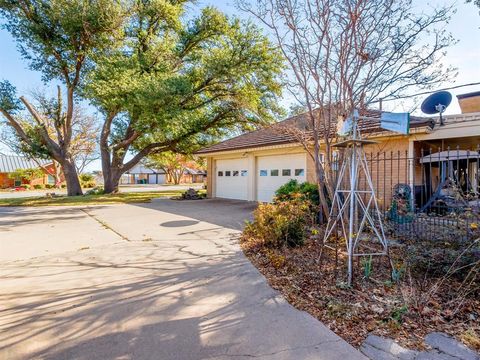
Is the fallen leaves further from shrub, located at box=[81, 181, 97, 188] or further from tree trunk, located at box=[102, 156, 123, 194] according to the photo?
shrub, located at box=[81, 181, 97, 188]

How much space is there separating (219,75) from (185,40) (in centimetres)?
439

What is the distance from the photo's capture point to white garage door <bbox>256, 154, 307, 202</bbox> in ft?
40.6

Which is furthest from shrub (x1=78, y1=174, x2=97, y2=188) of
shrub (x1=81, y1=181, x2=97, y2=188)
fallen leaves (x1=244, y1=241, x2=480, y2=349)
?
fallen leaves (x1=244, y1=241, x2=480, y2=349)

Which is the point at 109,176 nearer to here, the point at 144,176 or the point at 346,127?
the point at 346,127

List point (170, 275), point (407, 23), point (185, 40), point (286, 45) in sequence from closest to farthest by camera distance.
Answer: point (170, 275)
point (407, 23)
point (286, 45)
point (185, 40)

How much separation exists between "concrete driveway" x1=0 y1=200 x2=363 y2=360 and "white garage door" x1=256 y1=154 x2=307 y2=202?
22.3 ft

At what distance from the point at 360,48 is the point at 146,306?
544 cm

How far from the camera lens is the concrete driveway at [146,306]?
2.56m

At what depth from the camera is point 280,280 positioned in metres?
4.15

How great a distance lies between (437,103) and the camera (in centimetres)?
854

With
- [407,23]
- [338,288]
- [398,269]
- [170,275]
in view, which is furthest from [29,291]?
[407,23]

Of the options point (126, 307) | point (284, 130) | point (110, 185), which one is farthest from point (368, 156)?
point (110, 185)

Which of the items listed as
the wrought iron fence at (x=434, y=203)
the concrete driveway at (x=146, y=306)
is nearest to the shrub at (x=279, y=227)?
the concrete driveway at (x=146, y=306)

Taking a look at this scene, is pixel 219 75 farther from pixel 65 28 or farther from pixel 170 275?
pixel 170 275
